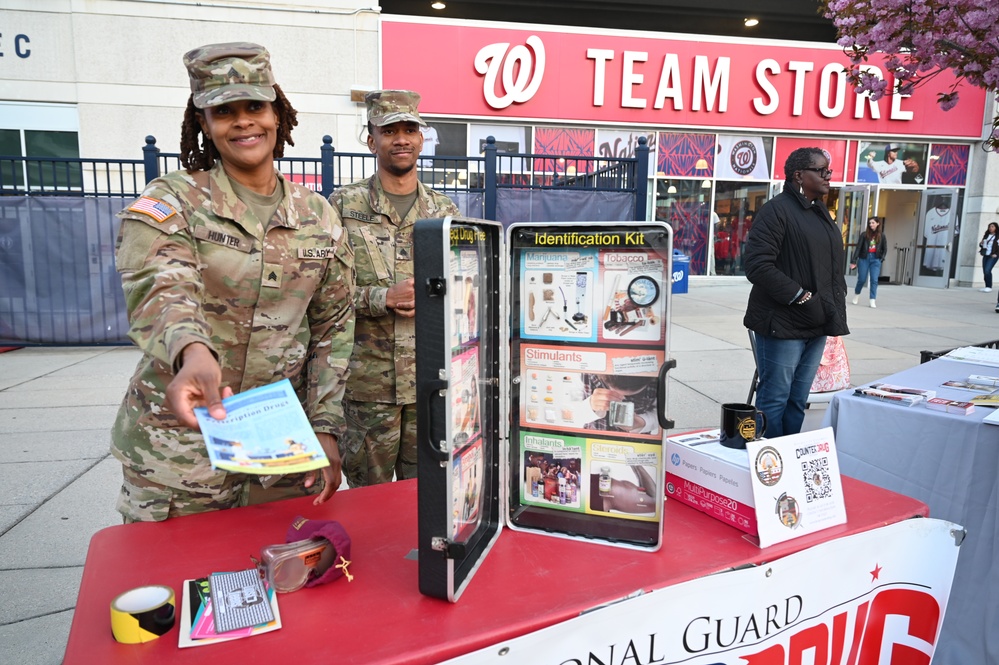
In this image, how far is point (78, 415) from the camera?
5.01 metres

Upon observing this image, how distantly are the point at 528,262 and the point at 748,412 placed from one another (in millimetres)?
760

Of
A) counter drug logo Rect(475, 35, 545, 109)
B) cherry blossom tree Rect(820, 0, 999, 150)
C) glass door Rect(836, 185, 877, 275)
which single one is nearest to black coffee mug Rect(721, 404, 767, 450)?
cherry blossom tree Rect(820, 0, 999, 150)

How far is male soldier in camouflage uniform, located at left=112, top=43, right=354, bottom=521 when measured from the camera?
1.48 m

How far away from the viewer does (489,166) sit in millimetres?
7340

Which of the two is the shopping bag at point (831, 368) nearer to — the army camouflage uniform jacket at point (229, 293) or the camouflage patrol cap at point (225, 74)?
the army camouflage uniform jacket at point (229, 293)

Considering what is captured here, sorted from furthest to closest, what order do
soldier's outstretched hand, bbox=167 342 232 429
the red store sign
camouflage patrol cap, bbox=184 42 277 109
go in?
1. the red store sign
2. camouflage patrol cap, bbox=184 42 277 109
3. soldier's outstretched hand, bbox=167 342 232 429

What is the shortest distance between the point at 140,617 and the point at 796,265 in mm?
3564

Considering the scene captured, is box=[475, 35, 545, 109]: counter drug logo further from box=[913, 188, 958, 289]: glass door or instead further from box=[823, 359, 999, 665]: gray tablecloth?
box=[823, 359, 999, 665]: gray tablecloth

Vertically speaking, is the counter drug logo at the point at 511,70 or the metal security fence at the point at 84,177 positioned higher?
the counter drug logo at the point at 511,70

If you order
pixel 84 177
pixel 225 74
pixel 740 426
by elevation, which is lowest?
pixel 740 426

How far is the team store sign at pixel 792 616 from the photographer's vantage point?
128 cm

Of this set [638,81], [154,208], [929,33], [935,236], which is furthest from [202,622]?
[935,236]

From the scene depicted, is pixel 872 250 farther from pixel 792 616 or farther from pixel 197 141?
pixel 197 141

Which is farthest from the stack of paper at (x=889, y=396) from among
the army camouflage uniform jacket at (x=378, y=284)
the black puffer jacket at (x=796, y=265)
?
the army camouflage uniform jacket at (x=378, y=284)
